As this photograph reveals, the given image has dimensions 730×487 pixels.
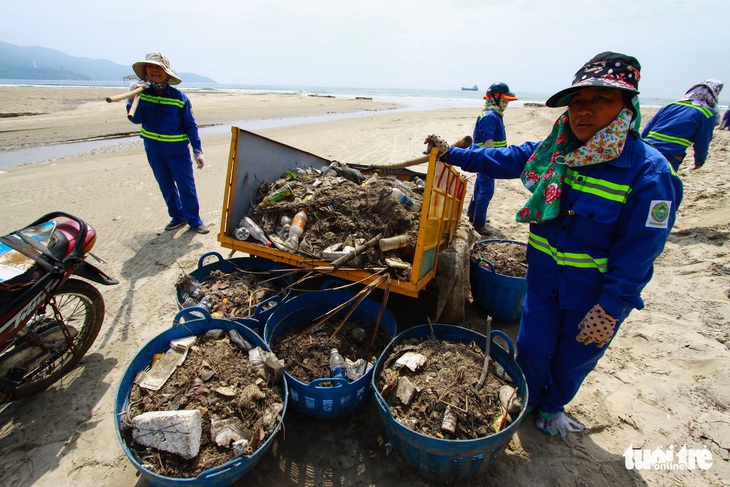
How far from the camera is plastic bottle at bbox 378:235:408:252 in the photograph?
3066 mm

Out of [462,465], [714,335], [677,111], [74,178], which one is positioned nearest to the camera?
[462,465]

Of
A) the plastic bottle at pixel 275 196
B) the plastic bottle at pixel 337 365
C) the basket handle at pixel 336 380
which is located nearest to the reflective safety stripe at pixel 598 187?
the basket handle at pixel 336 380

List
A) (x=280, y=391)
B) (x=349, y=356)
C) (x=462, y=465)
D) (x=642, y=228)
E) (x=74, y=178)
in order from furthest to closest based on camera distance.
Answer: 1. (x=74, y=178)
2. (x=349, y=356)
3. (x=280, y=391)
4. (x=462, y=465)
5. (x=642, y=228)

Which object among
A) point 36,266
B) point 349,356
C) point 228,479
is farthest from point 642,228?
point 36,266

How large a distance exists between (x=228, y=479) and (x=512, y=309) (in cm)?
297

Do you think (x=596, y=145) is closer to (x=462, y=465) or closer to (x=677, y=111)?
(x=462, y=465)

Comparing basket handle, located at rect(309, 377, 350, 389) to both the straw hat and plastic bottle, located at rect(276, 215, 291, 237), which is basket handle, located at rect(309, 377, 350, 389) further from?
the straw hat

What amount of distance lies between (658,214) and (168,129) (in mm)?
5662

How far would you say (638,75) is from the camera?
5.82ft

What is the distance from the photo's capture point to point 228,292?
3258mm

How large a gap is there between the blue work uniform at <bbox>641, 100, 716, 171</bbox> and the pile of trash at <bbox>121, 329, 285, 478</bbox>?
19.2 feet

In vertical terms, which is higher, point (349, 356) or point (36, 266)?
point (36, 266)

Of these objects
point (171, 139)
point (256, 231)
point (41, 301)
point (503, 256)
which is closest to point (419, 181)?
point (503, 256)

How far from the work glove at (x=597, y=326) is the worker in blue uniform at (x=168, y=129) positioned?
534 centimetres
